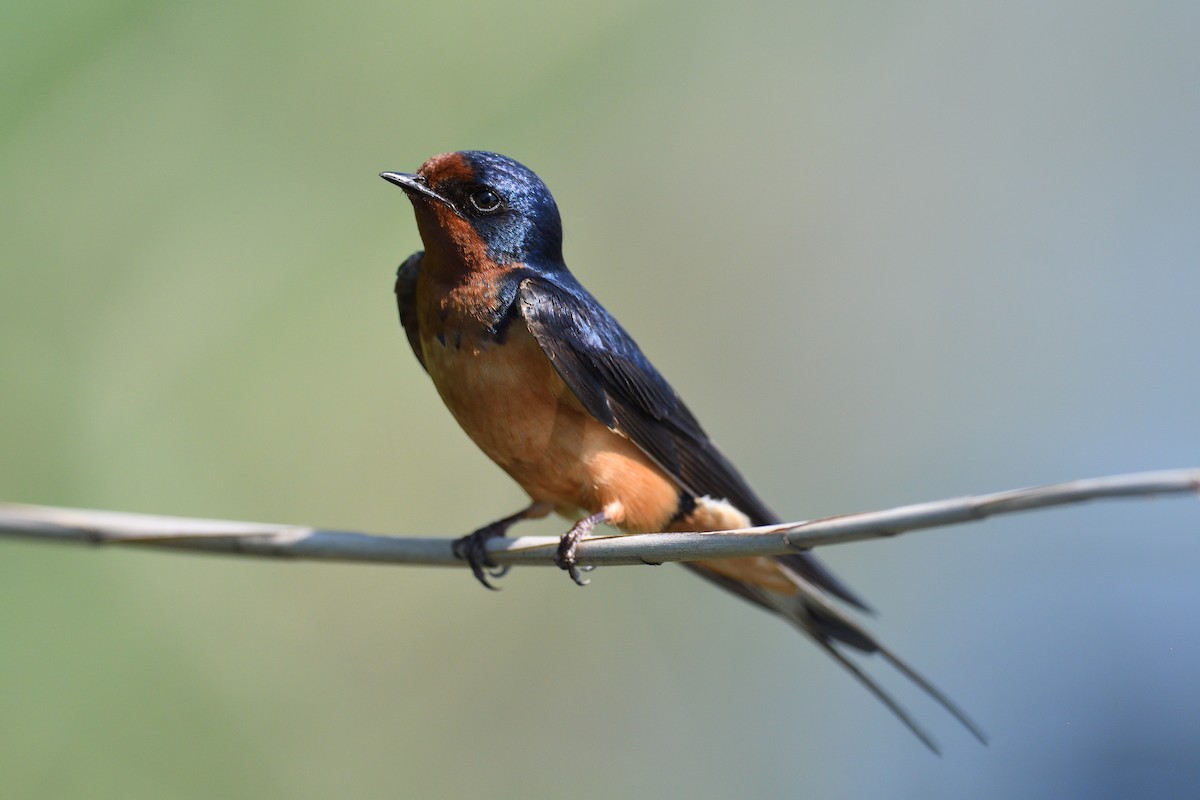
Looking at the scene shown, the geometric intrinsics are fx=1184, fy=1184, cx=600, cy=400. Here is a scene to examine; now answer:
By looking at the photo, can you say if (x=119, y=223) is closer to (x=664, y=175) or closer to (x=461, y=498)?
(x=461, y=498)

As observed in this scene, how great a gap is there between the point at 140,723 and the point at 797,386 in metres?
2.42

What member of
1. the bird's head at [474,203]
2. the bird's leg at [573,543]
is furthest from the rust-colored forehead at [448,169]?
the bird's leg at [573,543]

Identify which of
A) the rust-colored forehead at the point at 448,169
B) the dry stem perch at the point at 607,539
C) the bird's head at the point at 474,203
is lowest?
the dry stem perch at the point at 607,539

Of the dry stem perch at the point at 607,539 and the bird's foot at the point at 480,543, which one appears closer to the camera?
the dry stem perch at the point at 607,539

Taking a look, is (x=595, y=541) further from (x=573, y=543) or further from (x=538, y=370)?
(x=538, y=370)

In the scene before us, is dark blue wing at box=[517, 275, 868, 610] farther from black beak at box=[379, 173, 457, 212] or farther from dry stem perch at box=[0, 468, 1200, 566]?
dry stem perch at box=[0, 468, 1200, 566]

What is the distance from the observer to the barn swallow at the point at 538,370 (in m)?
2.19

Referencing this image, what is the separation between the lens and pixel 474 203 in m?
2.24

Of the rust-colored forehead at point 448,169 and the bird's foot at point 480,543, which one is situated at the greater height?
the rust-colored forehead at point 448,169

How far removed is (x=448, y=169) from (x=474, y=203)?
0.26 feet

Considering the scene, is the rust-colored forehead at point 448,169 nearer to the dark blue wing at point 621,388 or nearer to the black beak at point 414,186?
the black beak at point 414,186

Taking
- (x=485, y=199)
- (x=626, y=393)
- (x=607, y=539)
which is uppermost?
(x=485, y=199)

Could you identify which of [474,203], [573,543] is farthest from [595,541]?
[474,203]

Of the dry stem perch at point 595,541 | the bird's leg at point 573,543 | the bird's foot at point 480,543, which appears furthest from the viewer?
the bird's foot at point 480,543
